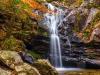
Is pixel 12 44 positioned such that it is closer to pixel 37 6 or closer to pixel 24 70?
pixel 24 70

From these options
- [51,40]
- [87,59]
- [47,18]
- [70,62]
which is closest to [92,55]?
[87,59]

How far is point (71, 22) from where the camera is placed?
21000 millimetres

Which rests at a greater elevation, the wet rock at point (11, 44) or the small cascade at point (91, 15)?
the small cascade at point (91, 15)

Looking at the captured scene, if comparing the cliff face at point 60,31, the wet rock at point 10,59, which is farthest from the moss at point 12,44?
the wet rock at point 10,59

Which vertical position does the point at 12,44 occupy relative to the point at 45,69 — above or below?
above

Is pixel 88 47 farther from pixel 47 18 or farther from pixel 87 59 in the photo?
pixel 47 18

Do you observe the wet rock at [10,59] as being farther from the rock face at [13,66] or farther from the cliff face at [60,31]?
the cliff face at [60,31]

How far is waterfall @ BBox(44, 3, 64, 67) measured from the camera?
1953cm

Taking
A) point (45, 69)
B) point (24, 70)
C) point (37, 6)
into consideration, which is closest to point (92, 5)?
point (37, 6)

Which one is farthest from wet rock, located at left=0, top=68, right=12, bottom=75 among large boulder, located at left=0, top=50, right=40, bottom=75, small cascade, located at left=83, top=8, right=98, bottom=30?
small cascade, located at left=83, top=8, right=98, bottom=30

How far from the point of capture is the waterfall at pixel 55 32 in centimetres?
1953

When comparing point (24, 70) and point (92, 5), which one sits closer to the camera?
point (24, 70)

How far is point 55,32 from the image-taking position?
67.3 feet

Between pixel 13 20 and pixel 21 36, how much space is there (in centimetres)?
171
